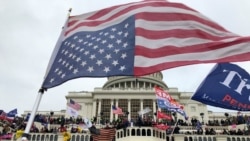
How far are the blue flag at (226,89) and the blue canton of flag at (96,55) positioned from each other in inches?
171

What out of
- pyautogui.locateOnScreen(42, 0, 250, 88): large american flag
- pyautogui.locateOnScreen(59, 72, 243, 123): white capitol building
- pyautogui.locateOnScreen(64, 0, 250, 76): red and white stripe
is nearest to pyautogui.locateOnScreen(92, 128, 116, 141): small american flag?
pyautogui.locateOnScreen(64, 0, 250, 76): red and white stripe

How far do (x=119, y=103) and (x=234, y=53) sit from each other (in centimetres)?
7615

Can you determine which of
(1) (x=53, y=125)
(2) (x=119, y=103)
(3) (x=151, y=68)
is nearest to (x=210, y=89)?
(3) (x=151, y=68)

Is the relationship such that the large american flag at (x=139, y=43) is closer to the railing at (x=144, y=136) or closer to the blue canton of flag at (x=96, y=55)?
the blue canton of flag at (x=96, y=55)

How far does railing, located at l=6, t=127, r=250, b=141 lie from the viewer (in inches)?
1940

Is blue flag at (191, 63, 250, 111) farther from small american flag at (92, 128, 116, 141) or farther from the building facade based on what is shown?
the building facade

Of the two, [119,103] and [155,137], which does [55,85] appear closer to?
[155,137]

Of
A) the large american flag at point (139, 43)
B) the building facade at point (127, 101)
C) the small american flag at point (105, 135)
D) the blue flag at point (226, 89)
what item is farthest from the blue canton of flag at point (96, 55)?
the building facade at point (127, 101)

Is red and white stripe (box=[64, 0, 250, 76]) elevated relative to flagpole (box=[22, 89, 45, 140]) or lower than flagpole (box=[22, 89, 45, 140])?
elevated

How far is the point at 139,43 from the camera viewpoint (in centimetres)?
1190

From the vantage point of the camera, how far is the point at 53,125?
61531mm

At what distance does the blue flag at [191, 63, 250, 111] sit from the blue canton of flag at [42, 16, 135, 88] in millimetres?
4344

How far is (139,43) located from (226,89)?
17.1ft

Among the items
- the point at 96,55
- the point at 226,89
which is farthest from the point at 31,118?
the point at 226,89
